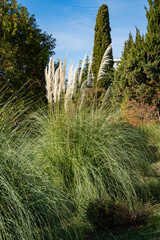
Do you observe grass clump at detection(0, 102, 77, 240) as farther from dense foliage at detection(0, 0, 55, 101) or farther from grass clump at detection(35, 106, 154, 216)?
dense foliage at detection(0, 0, 55, 101)

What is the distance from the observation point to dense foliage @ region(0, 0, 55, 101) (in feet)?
28.0

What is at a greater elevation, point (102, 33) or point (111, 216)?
point (102, 33)

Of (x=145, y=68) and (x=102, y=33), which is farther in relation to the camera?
(x=102, y=33)

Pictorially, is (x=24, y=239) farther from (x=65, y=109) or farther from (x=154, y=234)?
(x=65, y=109)

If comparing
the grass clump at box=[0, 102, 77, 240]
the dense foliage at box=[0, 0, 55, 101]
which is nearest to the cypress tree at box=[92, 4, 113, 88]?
the dense foliage at box=[0, 0, 55, 101]

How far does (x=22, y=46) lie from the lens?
9.40 m

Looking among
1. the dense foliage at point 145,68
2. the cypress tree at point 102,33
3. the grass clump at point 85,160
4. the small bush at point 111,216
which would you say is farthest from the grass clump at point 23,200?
the cypress tree at point 102,33

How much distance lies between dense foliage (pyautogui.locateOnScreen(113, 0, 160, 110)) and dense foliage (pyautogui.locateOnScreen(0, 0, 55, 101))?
3.13 m

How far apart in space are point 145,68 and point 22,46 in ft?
15.9

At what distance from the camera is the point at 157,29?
28.1ft

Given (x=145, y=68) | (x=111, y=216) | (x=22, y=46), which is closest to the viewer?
(x=111, y=216)

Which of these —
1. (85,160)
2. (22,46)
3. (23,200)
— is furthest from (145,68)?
(23,200)

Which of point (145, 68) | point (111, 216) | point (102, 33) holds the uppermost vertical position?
point (102, 33)

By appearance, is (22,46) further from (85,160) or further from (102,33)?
(85,160)
